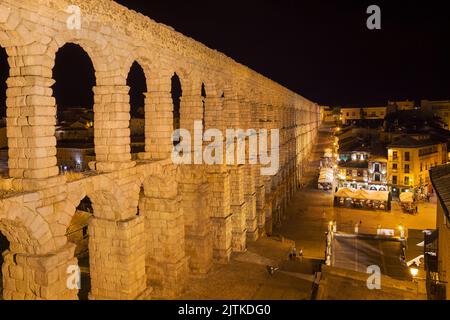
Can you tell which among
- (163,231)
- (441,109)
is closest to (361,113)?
(441,109)

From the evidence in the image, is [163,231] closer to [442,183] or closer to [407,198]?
[442,183]

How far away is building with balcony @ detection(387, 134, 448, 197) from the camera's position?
166 feet

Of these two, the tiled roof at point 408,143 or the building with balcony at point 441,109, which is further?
the building with balcony at point 441,109

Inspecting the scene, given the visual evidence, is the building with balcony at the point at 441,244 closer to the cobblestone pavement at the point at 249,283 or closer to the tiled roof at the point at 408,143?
the cobblestone pavement at the point at 249,283

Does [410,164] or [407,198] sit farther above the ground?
[410,164]

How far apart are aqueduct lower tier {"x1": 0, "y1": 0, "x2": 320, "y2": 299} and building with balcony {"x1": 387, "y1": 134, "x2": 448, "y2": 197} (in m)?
36.0

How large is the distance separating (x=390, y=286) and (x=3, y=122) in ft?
124

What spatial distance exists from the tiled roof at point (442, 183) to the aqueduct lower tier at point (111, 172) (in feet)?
34.1

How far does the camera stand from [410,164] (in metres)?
50.6

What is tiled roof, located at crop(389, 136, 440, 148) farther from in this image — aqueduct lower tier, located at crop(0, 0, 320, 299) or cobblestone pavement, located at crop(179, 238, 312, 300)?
aqueduct lower tier, located at crop(0, 0, 320, 299)

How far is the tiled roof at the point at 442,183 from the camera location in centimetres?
1178

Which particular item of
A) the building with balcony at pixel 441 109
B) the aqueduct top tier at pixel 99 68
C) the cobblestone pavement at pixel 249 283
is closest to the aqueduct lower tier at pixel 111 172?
the aqueduct top tier at pixel 99 68

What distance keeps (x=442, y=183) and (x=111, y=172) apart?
1220 centimetres

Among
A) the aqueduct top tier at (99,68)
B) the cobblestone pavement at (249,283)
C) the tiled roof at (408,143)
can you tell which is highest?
the aqueduct top tier at (99,68)
